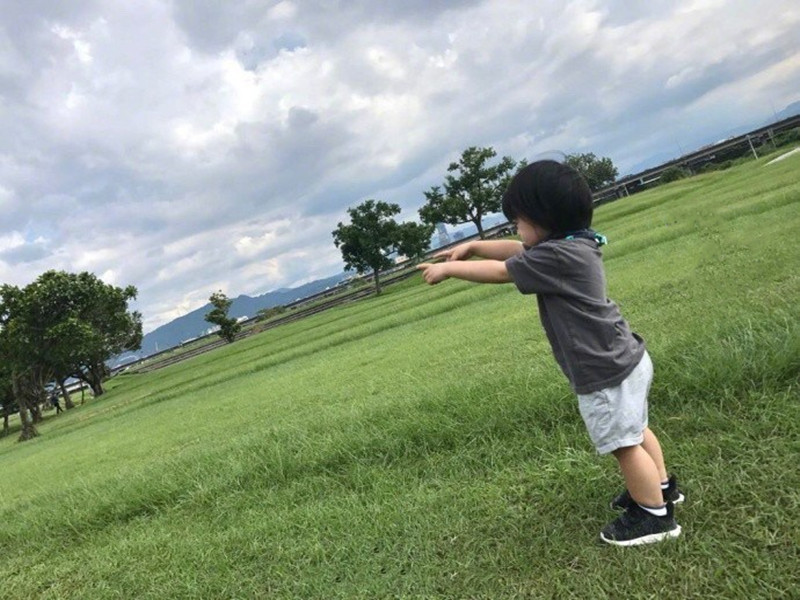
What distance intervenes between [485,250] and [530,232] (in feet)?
1.50

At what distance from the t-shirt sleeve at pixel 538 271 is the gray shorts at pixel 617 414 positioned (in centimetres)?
55

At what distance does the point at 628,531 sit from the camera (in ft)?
8.45

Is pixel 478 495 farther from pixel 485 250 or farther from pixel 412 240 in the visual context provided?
pixel 412 240

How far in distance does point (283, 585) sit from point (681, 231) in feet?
45.9

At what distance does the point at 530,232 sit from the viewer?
272cm

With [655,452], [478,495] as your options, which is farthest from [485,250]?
[478,495]

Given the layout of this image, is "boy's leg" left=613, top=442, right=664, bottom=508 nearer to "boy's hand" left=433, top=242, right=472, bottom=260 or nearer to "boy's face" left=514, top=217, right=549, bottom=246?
"boy's face" left=514, top=217, right=549, bottom=246

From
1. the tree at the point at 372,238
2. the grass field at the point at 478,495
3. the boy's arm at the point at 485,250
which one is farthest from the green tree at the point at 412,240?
the boy's arm at the point at 485,250

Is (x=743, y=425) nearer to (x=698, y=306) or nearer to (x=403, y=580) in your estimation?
(x=403, y=580)

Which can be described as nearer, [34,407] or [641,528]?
[641,528]

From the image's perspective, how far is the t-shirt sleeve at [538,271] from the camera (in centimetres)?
253

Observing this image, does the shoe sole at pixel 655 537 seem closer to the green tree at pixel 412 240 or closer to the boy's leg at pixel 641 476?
the boy's leg at pixel 641 476

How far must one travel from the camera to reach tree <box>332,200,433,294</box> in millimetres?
52037

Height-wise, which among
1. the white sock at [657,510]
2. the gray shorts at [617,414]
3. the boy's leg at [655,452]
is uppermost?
the gray shorts at [617,414]
